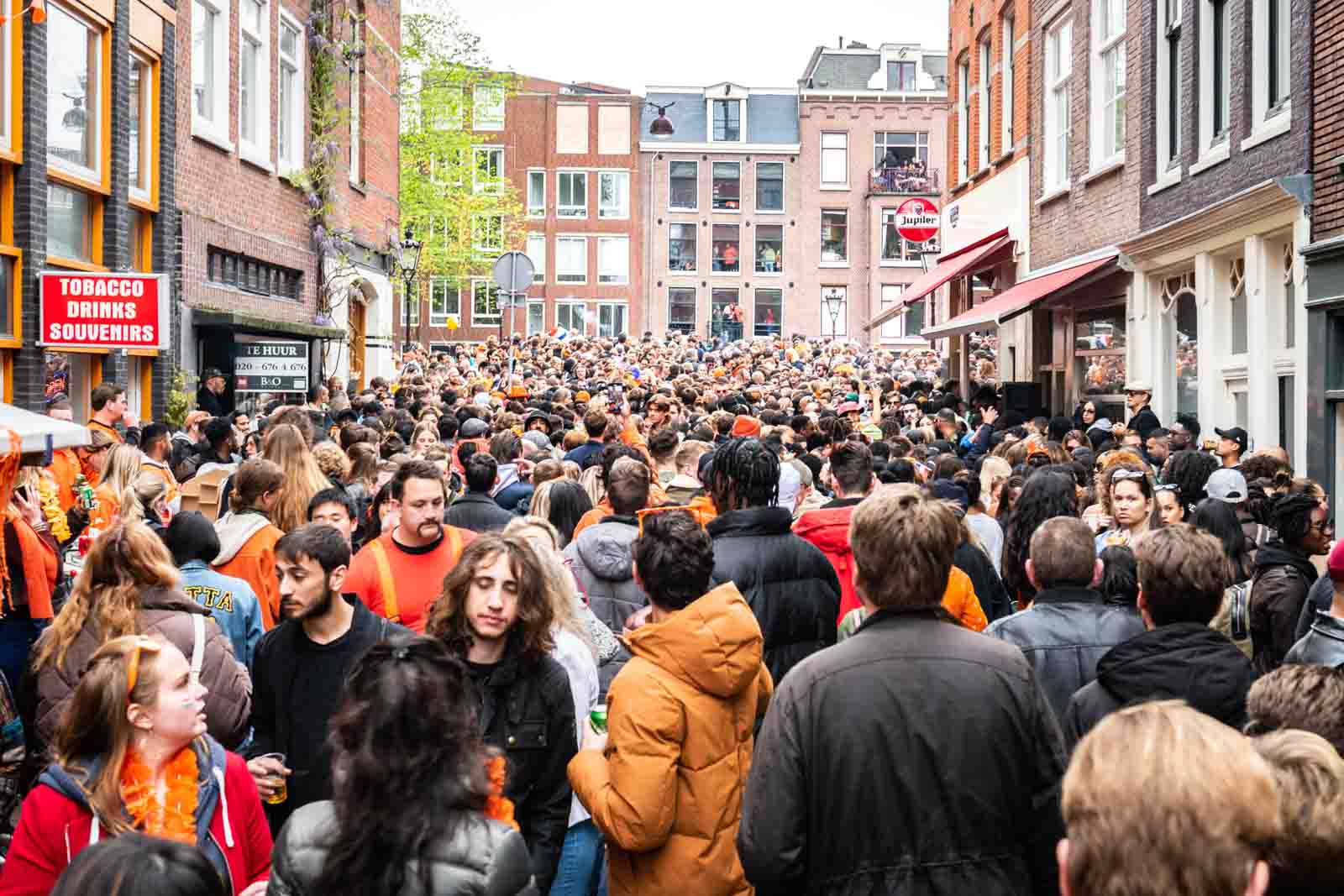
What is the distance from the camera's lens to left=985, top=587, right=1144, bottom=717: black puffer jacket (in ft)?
15.4

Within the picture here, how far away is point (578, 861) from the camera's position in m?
4.70

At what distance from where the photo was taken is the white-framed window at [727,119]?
63062 mm

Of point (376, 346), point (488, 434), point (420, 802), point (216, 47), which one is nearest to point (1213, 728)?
point (420, 802)

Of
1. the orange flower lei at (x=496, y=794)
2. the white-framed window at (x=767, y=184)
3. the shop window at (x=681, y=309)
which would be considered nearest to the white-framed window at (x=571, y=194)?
the shop window at (x=681, y=309)

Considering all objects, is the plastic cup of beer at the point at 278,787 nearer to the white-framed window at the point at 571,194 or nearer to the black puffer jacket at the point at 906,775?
the black puffer jacket at the point at 906,775

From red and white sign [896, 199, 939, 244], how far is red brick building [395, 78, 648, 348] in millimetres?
33667

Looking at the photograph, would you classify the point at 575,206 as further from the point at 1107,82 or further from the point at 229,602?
the point at 229,602

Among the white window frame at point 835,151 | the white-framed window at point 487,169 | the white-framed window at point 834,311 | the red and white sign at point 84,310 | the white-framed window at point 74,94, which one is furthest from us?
the white window frame at point 835,151

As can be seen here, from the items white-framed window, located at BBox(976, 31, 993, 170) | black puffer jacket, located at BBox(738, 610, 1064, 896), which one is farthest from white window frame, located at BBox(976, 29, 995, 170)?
black puffer jacket, located at BBox(738, 610, 1064, 896)

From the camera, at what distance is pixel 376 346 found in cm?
2788

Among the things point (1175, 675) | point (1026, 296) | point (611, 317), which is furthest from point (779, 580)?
point (611, 317)

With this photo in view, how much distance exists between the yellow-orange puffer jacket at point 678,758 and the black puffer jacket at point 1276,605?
9.24 ft

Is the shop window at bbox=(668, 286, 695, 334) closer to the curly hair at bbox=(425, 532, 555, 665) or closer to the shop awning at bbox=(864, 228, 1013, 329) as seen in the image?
the shop awning at bbox=(864, 228, 1013, 329)

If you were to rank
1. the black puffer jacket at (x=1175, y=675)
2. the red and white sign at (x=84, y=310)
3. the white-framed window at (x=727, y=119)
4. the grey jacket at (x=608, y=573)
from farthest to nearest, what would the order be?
1. the white-framed window at (x=727, y=119)
2. the red and white sign at (x=84, y=310)
3. the grey jacket at (x=608, y=573)
4. the black puffer jacket at (x=1175, y=675)
